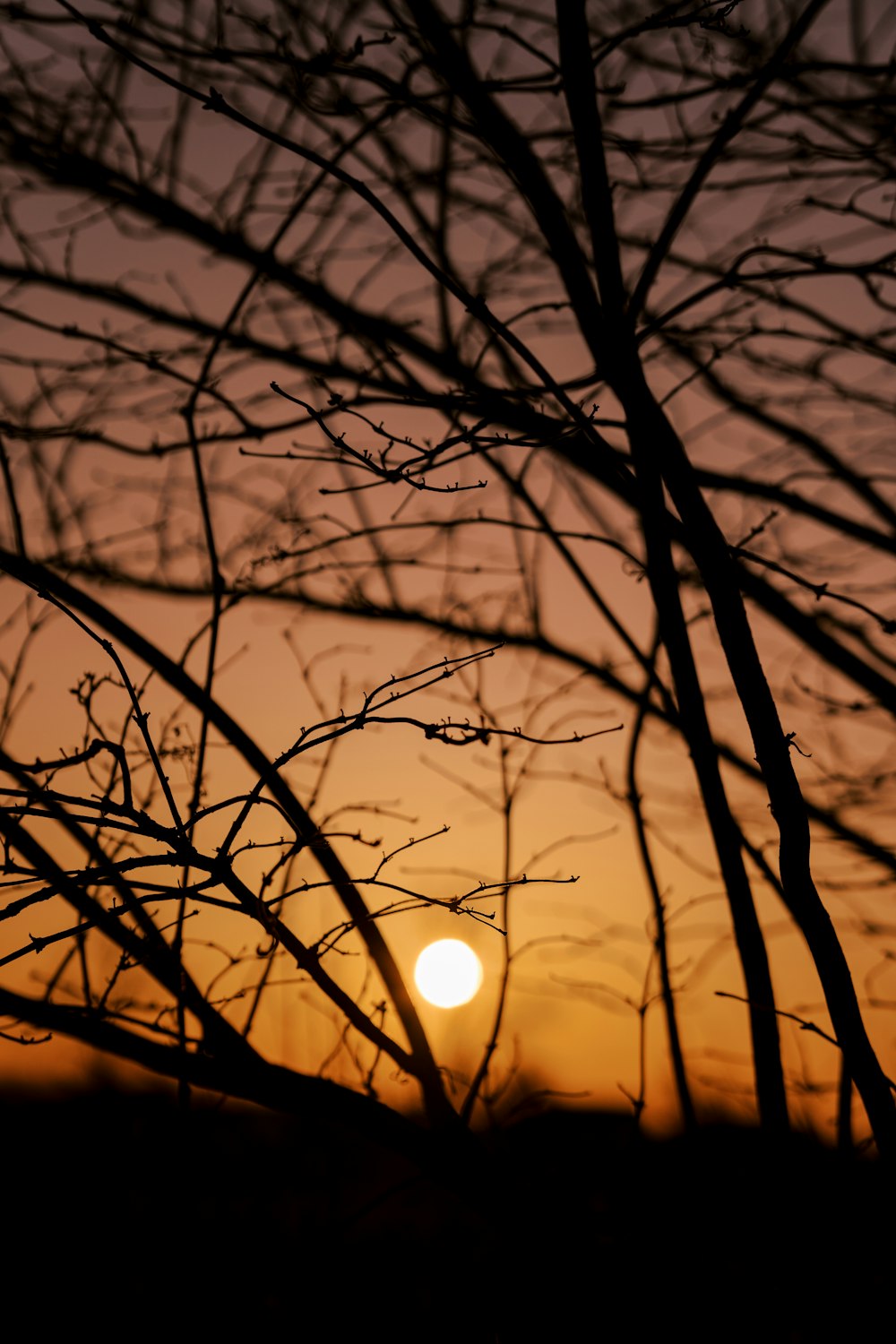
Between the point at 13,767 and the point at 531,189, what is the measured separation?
180 cm

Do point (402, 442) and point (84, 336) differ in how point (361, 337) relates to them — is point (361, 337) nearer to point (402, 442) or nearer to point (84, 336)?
point (84, 336)

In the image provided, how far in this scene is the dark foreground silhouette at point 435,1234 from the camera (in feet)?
8.05

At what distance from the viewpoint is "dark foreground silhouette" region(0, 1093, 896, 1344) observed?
8.05 feet

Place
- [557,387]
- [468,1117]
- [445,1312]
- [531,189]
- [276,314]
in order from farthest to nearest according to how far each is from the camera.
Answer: [445,1312], [276,314], [468,1117], [531,189], [557,387]

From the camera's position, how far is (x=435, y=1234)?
554cm

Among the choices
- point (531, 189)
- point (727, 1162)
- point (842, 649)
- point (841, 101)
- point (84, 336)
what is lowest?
point (727, 1162)

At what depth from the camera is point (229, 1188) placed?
6.50 m

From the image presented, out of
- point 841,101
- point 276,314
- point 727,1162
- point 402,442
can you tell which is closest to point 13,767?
point 402,442

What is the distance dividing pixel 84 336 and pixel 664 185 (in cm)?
225

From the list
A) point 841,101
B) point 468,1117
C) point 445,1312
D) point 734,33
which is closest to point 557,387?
point 734,33

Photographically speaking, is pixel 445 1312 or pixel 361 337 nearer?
pixel 361 337

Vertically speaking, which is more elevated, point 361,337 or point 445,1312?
point 361,337

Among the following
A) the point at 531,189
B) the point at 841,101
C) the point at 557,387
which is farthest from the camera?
the point at 841,101

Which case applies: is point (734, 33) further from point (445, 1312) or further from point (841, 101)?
point (445, 1312)
